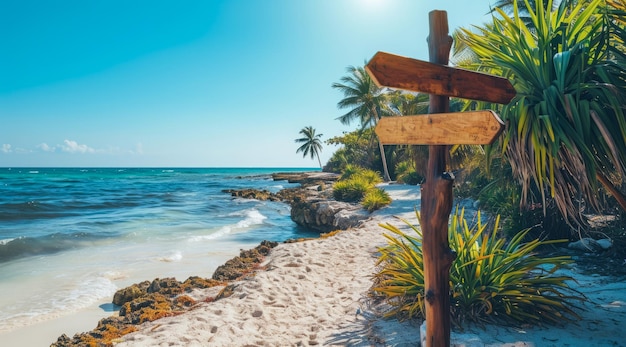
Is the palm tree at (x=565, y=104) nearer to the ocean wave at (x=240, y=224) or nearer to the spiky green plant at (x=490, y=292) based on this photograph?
the spiky green plant at (x=490, y=292)

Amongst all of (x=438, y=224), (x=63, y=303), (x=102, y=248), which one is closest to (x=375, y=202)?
(x=102, y=248)

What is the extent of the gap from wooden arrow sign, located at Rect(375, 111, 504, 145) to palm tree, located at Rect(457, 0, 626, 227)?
88 cm

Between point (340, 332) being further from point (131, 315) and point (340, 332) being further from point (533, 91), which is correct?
point (533, 91)

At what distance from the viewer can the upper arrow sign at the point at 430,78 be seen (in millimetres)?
2459

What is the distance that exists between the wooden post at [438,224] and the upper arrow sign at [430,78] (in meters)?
0.12

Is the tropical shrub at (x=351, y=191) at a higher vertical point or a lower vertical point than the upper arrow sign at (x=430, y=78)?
lower

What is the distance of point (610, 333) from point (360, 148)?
33.3 m

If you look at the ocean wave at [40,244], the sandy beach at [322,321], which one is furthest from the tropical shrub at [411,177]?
the ocean wave at [40,244]

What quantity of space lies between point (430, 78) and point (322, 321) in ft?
10.0

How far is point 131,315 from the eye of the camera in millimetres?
4602

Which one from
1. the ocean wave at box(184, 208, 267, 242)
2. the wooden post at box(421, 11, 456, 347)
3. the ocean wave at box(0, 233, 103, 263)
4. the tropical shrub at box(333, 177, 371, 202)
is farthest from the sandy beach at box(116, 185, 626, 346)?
the tropical shrub at box(333, 177, 371, 202)

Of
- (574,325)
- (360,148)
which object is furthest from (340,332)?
(360,148)

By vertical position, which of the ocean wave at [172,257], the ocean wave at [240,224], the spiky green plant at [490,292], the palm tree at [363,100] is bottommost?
the ocean wave at [240,224]

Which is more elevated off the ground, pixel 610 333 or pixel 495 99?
pixel 495 99
